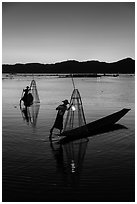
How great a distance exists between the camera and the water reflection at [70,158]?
26.6 feet

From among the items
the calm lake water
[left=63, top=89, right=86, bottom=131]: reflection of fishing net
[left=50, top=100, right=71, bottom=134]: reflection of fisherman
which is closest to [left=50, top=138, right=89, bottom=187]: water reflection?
the calm lake water

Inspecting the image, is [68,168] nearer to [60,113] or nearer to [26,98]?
[60,113]

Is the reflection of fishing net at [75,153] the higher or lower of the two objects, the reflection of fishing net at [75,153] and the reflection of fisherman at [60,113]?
the lower

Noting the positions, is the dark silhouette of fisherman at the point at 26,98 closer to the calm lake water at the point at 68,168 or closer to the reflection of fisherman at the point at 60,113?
the calm lake water at the point at 68,168

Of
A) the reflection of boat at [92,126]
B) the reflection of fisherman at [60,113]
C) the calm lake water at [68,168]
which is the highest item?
the reflection of fisherman at [60,113]

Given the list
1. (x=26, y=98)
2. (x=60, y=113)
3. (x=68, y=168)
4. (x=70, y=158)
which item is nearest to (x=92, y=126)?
(x=60, y=113)

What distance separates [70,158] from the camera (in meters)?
10.0

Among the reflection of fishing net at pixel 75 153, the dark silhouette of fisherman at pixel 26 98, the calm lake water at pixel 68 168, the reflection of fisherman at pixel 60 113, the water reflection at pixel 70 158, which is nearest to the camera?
the calm lake water at pixel 68 168

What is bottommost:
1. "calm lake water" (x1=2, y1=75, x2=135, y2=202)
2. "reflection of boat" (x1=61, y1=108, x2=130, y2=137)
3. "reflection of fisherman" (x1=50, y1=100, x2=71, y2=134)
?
"calm lake water" (x1=2, y1=75, x2=135, y2=202)

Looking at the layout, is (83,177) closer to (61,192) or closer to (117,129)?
(61,192)

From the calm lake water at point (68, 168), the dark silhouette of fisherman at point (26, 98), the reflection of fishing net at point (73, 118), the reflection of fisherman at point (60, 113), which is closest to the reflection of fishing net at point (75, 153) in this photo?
the calm lake water at point (68, 168)

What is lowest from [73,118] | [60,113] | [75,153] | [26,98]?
[75,153]

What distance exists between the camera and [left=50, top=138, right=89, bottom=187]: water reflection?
8117mm

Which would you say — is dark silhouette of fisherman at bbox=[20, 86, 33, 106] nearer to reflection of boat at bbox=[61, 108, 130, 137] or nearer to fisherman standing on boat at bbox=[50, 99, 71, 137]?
reflection of boat at bbox=[61, 108, 130, 137]
